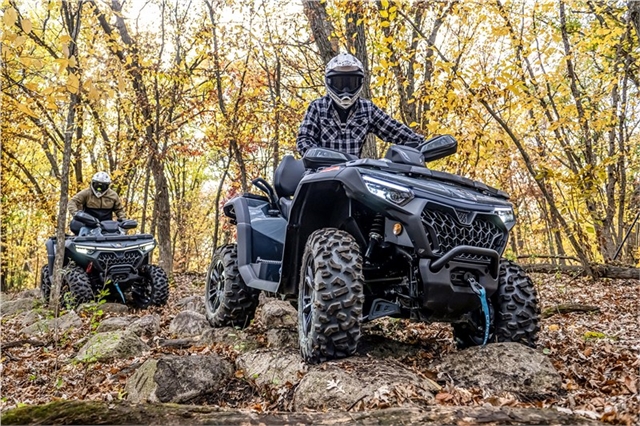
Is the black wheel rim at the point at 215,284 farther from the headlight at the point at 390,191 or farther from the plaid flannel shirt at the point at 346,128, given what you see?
the headlight at the point at 390,191

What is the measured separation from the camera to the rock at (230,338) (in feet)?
14.7

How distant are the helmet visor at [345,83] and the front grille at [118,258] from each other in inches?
206

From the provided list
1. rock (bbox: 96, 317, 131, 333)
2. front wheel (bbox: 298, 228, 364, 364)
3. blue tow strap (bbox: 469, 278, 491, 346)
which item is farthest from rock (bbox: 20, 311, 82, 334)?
blue tow strap (bbox: 469, 278, 491, 346)

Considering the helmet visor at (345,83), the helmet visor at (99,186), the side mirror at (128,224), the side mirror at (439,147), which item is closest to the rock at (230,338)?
the side mirror at (439,147)

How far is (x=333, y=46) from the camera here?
731 centimetres

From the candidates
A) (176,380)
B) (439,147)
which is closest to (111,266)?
(176,380)

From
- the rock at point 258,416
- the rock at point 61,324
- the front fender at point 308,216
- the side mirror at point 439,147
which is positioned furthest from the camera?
the rock at point 61,324

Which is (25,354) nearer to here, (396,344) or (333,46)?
(396,344)

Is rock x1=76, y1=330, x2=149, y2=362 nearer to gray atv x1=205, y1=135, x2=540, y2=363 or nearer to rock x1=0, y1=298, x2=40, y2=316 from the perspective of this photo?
gray atv x1=205, y1=135, x2=540, y2=363

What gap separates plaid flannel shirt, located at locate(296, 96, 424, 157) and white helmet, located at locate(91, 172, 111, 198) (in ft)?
18.5

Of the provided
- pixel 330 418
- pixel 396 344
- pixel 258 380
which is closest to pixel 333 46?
pixel 396 344

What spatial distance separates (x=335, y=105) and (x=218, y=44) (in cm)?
955

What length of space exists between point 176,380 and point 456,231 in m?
1.92

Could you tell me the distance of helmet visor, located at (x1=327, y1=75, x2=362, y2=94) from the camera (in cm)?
432
